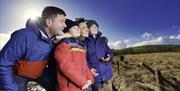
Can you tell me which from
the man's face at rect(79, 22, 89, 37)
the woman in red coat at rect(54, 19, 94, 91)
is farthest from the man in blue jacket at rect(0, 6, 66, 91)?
the man's face at rect(79, 22, 89, 37)

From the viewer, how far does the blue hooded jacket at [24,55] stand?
3186mm

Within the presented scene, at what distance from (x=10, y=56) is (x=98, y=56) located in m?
2.07

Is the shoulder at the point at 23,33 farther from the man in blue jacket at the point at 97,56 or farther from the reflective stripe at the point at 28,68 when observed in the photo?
the man in blue jacket at the point at 97,56

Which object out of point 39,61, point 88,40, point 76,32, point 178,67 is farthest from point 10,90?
point 178,67

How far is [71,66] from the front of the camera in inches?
130

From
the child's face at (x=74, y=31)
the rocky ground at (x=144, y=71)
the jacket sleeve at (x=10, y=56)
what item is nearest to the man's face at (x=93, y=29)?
the child's face at (x=74, y=31)

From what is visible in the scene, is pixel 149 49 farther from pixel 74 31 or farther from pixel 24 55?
pixel 24 55

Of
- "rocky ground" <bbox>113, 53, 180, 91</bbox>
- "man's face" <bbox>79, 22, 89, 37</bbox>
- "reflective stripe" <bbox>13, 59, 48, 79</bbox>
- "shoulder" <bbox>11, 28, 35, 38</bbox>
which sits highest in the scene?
"man's face" <bbox>79, 22, 89, 37</bbox>

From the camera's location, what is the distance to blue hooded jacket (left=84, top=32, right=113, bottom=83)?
5.01 m

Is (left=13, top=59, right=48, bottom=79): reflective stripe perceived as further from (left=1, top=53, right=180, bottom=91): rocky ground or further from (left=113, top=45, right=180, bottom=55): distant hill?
(left=113, top=45, right=180, bottom=55): distant hill

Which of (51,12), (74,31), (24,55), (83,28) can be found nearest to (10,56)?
(24,55)

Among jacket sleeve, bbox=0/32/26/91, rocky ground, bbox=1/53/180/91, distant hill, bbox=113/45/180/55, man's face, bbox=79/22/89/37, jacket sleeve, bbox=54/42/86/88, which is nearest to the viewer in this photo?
jacket sleeve, bbox=0/32/26/91

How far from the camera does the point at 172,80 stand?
8.45 m

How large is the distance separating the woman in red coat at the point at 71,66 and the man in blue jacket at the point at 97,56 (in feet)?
4.49
